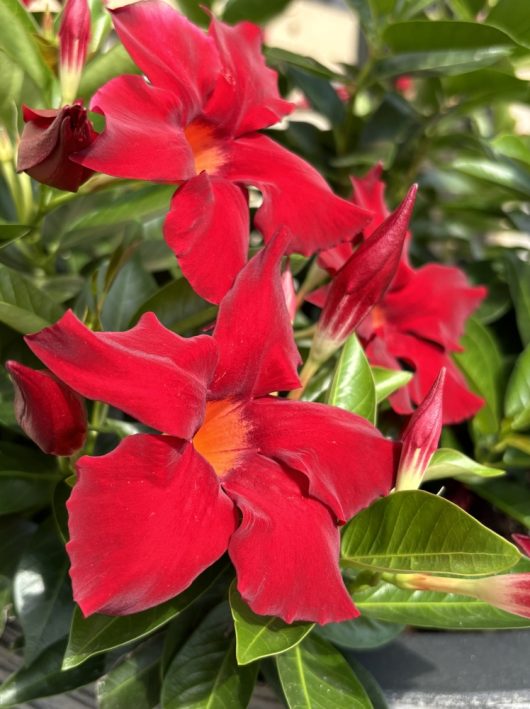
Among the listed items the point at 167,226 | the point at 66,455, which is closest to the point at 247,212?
the point at 167,226

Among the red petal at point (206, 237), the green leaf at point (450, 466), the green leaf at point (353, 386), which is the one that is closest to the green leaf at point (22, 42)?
the red petal at point (206, 237)

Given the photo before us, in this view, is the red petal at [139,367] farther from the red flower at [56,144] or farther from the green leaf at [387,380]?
the green leaf at [387,380]

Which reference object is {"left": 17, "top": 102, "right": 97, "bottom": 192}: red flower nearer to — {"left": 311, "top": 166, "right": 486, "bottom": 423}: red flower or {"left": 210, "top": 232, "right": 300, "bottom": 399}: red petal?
{"left": 210, "top": 232, "right": 300, "bottom": 399}: red petal

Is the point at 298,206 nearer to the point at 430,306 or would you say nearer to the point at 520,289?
the point at 430,306

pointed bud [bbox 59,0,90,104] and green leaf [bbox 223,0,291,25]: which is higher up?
pointed bud [bbox 59,0,90,104]

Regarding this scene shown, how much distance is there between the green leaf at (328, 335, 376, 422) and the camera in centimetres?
65

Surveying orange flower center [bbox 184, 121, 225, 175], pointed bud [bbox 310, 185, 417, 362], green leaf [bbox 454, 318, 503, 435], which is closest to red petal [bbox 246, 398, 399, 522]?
pointed bud [bbox 310, 185, 417, 362]

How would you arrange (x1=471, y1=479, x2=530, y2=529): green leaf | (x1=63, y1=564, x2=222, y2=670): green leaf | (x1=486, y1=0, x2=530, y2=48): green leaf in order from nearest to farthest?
(x1=63, y1=564, x2=222, y2=670): green leaf, (x1=471, y1=479, x2=530, y2=529): green leaf, (x1=486, y1=0, x2=530, y2=48): green leaf

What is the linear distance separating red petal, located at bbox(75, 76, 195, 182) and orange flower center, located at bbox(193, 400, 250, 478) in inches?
6.2

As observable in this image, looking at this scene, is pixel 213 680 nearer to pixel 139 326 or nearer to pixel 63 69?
pixel 139 326

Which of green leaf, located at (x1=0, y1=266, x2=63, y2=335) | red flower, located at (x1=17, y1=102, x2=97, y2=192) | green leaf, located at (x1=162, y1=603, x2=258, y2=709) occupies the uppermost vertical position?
red flower, located at (x1=17, y1=102, x2=97, y2=192)

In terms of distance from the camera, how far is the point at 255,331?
54cm

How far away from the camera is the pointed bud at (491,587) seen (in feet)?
1.79

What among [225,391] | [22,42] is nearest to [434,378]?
[225,391]
